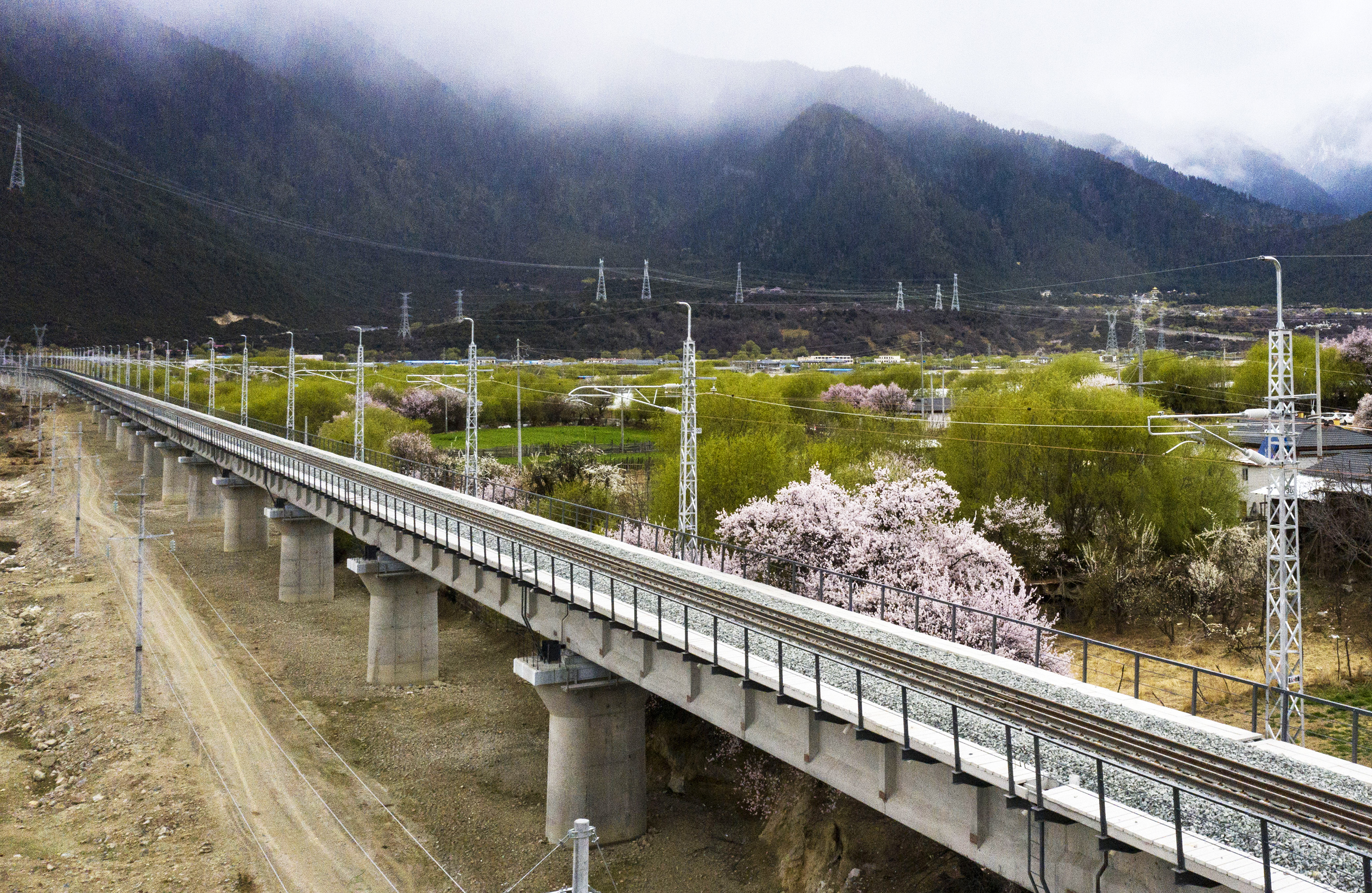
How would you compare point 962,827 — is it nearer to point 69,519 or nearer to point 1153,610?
point 1153,610

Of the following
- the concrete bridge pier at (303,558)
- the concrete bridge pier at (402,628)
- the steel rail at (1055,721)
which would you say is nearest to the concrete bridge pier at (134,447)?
the concrete bridge pier at (303,558)

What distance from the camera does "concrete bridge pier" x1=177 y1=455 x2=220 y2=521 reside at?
8094 cm

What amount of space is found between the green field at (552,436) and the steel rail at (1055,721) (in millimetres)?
59368

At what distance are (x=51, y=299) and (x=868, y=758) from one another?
215155mm

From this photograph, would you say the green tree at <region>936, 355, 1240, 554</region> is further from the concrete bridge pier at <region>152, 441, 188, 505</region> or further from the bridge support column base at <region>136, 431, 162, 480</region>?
the bridge support column base at <region>136, 431, 162, 480</region>

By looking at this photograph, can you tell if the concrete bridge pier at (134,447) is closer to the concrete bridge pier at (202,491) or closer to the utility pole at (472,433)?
the concrete bridge pier at (202,491)

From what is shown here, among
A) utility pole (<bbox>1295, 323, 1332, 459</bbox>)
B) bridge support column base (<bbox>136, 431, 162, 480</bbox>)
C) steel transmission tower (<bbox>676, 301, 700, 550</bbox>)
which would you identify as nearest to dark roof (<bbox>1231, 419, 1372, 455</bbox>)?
utility pole (<bbox>1295, 323, 1332, 459</bbox>)

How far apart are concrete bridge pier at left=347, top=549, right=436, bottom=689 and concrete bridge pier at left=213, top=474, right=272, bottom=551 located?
102 ft

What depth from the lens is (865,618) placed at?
24922 mm

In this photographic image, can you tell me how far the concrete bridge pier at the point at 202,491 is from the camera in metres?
80.9

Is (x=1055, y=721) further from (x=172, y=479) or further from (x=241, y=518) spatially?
(x=172, y=479)

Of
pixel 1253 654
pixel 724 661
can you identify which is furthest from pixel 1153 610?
pixel 724 661

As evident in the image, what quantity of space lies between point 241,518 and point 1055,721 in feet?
209

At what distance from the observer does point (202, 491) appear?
81.7 metres
